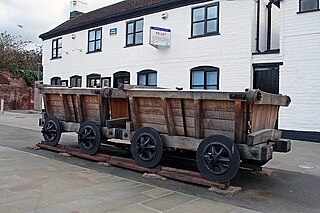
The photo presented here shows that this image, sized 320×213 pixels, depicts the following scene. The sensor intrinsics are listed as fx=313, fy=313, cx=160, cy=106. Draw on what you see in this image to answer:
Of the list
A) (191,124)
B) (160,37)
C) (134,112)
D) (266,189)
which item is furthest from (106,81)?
(266,189)

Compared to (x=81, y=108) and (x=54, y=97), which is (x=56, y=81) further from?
(x=81, y=108)

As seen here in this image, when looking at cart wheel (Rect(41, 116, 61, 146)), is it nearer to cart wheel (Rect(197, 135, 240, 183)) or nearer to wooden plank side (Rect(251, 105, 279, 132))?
cart wheel (Rect(197, 135, 240, 183))

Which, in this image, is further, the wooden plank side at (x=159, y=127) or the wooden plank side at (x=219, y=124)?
the wooden plank side at (x=159, y=127)

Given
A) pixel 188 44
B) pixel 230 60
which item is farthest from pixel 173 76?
pixel 230 60

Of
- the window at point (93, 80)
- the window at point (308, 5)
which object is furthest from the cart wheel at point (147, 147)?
the window at point (93, 80)

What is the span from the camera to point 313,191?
513 cm

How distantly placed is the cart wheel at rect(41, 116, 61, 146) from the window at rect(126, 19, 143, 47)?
981cm

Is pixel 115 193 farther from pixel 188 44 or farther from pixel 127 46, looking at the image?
pixel 127 46

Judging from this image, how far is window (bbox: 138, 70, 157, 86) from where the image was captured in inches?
639

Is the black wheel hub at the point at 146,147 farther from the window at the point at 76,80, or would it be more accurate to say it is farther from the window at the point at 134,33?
the window at the point at 76,80

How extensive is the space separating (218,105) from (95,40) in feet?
52.8

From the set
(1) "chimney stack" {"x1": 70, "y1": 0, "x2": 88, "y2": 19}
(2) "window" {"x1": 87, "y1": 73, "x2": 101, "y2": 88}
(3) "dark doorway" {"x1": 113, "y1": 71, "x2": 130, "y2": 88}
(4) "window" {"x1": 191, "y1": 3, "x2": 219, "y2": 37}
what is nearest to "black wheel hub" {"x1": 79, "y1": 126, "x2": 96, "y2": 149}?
(4) "window" {"x1": 191, "y1": 3, "x2": 219, "y2": 37}

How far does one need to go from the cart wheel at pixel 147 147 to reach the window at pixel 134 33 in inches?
459

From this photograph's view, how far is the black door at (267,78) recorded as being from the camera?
40.1 feet
